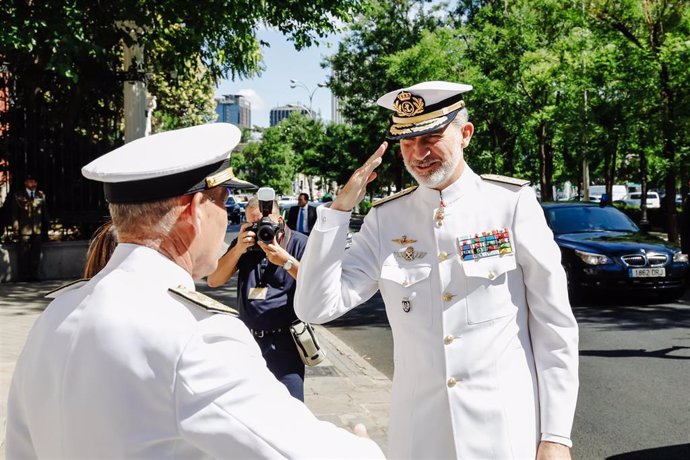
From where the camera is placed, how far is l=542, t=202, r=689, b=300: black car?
11711 millimetres

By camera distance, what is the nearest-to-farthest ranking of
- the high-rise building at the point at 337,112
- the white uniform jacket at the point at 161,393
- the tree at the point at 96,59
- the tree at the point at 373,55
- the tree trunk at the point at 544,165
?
the white uniform jacket at the point at 161,393, the tree at the point at 96,59, the tree trunk at the point at 544,165, the tree at the point at 373,55, the high-rise building at the point at 337,112

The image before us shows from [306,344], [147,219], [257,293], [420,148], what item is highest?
[420,148]

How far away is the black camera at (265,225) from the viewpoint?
15.0 ft

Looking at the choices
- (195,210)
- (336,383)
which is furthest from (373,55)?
(195,210)

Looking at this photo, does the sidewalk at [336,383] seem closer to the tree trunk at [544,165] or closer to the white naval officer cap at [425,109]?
the white naval officer cap at [425,109]

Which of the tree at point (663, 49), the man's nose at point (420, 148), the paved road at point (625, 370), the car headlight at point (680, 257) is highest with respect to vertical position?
the tree at point (663, 49)

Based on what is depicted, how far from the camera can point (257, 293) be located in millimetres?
4543

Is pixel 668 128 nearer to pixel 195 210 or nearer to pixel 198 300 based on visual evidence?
pixel 195 210

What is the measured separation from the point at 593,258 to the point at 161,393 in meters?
11.3

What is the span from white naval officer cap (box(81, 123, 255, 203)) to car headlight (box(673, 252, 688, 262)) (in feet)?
38.8

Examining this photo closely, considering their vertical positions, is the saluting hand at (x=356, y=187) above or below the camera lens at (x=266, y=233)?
above

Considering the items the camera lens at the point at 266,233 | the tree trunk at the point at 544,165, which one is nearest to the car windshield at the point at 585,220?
the camera lens at the point at 266,233

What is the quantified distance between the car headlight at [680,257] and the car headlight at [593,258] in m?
1.24

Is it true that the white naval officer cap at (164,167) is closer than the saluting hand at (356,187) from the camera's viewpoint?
Yes
